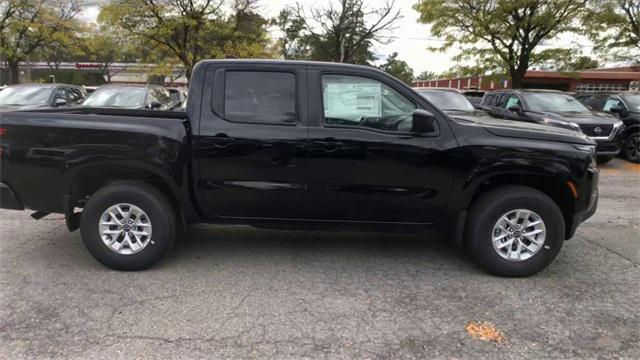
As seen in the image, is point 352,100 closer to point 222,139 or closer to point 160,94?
point 222,139

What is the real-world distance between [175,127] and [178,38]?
1819 centimetres

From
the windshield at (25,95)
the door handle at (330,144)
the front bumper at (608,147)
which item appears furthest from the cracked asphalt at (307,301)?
the windshield at (25,95)

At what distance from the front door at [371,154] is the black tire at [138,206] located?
1303 mm

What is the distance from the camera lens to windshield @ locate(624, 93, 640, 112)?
40.2 feet

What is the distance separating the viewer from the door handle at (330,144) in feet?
13.7

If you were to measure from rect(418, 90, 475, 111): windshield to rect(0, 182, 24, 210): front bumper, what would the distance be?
7617 mm

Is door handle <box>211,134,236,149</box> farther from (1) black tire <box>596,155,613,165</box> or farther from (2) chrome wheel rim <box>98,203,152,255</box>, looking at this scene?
(1) black tire <box>596,155,613,165</box>

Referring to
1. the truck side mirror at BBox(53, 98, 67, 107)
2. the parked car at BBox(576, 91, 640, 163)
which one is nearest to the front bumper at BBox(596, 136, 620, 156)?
the parked car at BBox(576, 91, 640, 163)

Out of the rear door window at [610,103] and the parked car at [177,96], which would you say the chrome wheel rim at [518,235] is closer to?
the parked car at [177,96]

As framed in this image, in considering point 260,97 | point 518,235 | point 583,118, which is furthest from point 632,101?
point 260,97

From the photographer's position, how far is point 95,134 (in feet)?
13.7

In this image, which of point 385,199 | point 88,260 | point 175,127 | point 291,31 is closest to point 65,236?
point 88,260

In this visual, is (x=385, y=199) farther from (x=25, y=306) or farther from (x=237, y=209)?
(x=25, y=306)

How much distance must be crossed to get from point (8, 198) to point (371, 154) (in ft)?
10.6
